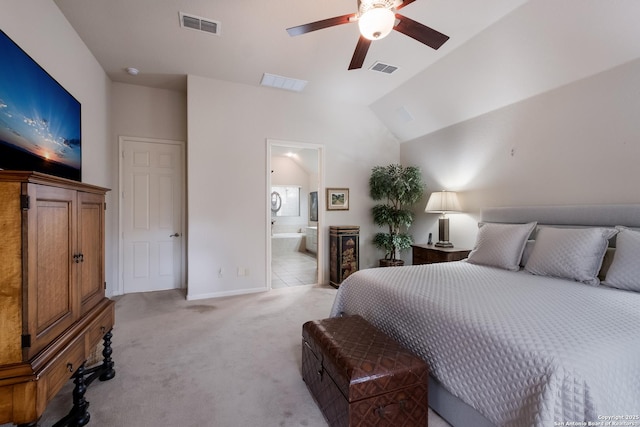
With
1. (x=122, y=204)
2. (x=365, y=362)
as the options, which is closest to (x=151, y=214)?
(x=122, y=204)

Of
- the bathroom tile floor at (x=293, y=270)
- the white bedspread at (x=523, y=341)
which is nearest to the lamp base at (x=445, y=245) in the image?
the white bedspread at (x=523, y=341)

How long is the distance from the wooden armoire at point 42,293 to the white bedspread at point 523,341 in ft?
5.87

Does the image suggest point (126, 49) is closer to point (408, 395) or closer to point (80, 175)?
point (80, 175)

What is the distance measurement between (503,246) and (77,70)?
4620 millimetres

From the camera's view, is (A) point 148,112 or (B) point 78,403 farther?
(A) point 148,112

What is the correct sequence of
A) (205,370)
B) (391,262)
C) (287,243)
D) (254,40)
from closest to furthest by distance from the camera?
(205,370) → (254,40) → (391,262) → (287,243)

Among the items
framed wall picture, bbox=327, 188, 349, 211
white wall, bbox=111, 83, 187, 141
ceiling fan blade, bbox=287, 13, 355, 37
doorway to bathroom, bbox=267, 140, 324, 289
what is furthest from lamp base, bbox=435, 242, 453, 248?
white wall, bbox=111, 83, 187, 141

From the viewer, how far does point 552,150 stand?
9.52ft

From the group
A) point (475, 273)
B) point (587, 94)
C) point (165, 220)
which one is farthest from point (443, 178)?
point (165, 220)

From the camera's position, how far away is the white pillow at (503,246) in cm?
264

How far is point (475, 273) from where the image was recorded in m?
2.44

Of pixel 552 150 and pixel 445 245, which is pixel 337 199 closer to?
pixel 445 245

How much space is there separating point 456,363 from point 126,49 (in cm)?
427

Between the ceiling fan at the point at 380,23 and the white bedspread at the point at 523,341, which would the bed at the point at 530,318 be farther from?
the ceiling fan at the point at 380,23
